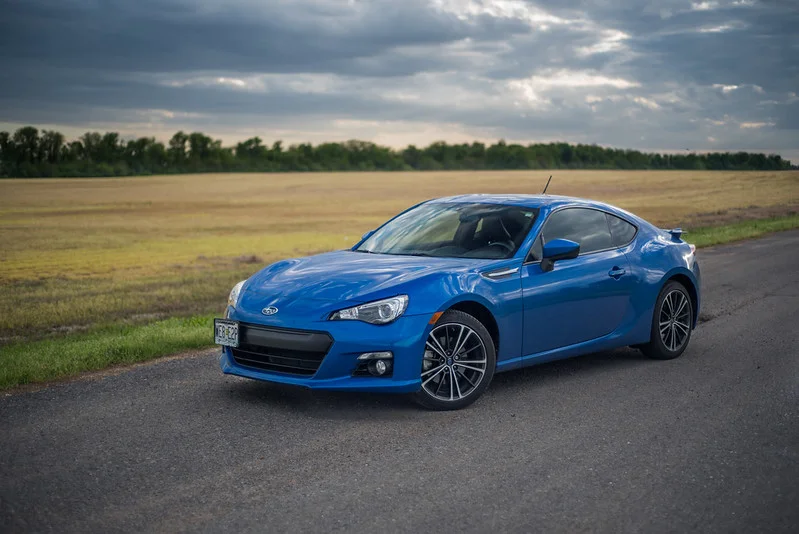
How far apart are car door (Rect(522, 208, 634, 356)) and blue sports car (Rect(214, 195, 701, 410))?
0.04ft

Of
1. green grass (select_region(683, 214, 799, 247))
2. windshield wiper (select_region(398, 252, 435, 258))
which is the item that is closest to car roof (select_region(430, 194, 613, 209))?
windshield wiper (select_region(398, 252, 435, 258))

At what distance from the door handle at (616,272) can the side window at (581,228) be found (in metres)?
0.21

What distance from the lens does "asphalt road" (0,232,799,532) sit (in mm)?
4367

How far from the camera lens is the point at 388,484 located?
4.82 meters

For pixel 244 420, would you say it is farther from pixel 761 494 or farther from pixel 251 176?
pixel 251 176

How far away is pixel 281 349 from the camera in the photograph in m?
6.23

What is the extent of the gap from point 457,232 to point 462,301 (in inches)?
45.8

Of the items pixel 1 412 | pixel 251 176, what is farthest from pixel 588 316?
pixel 251 176

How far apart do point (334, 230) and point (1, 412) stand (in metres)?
26.9

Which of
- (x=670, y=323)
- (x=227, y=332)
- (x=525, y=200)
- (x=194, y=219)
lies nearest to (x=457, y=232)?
(x=525, y=200)

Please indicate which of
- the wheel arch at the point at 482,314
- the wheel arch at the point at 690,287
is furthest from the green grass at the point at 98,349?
the wheel arch at the point at 690,287

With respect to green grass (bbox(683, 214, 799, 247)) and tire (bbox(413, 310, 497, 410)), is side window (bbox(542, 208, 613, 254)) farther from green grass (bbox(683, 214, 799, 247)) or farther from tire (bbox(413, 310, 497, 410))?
green grass (bbox(683, 214, 799, 247))

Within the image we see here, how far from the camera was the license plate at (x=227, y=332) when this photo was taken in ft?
21.2

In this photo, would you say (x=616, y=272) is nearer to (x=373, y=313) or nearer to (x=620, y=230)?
(x=620, y=230)
